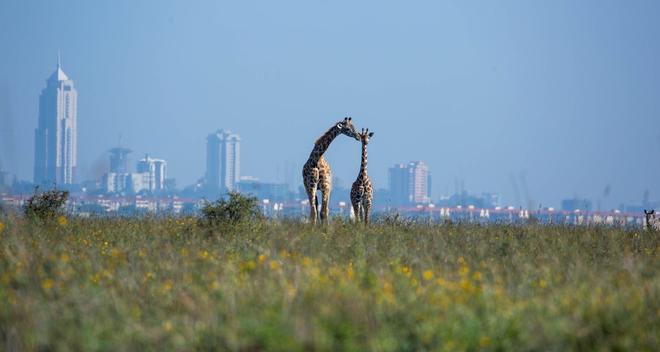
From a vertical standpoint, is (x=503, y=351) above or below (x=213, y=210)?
below

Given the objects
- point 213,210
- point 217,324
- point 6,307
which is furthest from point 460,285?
point 213,210

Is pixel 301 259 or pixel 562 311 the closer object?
pixel 562 311

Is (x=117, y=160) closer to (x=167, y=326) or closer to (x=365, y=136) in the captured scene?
(x=365, y=136)

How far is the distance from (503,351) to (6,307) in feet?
14.1

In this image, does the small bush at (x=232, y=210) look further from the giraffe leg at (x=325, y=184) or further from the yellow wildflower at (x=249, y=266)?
the yellow wildflower at (x=249, y=266)

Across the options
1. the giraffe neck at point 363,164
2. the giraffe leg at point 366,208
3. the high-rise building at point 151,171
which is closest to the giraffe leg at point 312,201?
the giraffe leg at point 366,208

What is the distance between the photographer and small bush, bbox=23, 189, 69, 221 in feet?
63.9

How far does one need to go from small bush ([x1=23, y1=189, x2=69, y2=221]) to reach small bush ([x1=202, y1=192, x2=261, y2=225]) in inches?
112

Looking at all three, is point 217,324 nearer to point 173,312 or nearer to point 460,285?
point 173,312

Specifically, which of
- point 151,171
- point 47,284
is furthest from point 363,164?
point 151,171

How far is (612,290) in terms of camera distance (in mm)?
10781

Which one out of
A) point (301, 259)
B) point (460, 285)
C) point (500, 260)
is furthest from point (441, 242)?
point (460, 285)

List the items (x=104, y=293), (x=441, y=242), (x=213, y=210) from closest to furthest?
(x=104, y=293) → (x=441, y=242) → (x=213, y=210)

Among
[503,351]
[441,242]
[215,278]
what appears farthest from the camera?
[441,242]
